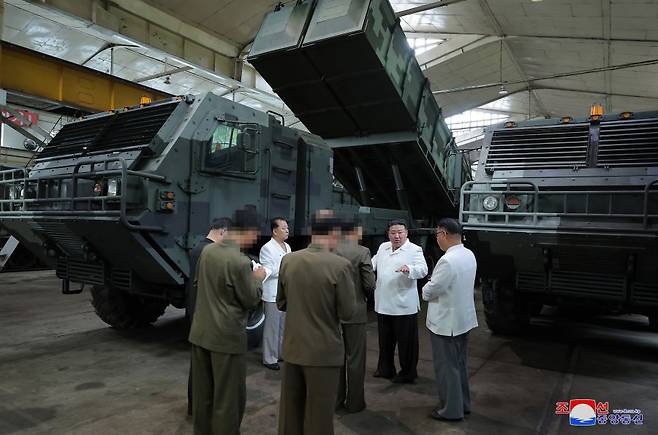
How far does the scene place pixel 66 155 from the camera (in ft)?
17.9

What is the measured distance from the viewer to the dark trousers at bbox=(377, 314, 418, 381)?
4160 millimetres

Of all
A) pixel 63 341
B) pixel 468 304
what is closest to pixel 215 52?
pixel 63 341

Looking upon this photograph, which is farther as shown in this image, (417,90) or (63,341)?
(417,90)

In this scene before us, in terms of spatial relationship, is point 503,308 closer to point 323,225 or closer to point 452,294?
point 452,294

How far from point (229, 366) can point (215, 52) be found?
950 centimetres

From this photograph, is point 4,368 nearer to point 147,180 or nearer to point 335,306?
point 147,180

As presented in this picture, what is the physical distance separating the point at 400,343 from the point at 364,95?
10.2ft

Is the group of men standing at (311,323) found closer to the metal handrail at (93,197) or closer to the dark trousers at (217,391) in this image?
the dark trousers at (217,391)

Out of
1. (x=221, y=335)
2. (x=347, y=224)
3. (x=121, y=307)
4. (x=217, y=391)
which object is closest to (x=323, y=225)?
(x=347, y=224)

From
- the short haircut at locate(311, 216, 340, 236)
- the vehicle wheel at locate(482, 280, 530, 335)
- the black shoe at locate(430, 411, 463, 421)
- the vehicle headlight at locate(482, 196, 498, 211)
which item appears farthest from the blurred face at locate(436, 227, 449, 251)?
the vehicle wheel at locate(482, 280, 530, 335)

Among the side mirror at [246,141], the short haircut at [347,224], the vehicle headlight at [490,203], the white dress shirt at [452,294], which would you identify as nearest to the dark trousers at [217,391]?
the short haircut at [347,224]

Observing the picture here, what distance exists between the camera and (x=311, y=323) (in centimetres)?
250

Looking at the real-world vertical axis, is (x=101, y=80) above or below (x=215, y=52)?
below

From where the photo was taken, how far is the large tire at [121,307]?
19.1ft
